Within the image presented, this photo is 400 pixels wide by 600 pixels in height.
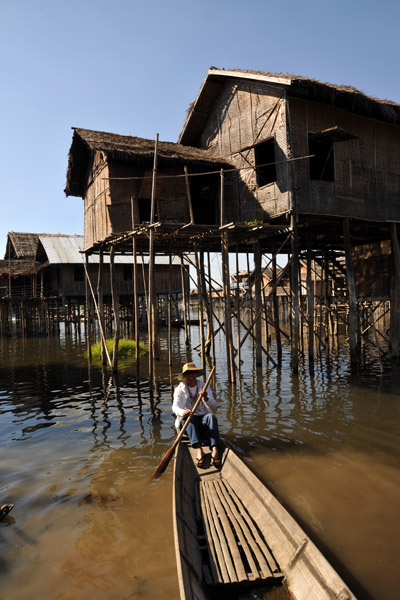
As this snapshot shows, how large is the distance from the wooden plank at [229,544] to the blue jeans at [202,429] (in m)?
1.14

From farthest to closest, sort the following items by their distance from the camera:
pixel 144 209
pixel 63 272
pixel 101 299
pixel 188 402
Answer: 1. pixel 63 272
2. pixel 101 299
3. pixel 144 209
4. pixel 188 402

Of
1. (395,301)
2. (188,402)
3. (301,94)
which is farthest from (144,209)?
(395,301)

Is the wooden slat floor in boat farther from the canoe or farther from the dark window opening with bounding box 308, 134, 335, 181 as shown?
the dark window opening with bounding box 308, 134, 335, 181

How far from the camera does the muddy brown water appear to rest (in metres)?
4.05

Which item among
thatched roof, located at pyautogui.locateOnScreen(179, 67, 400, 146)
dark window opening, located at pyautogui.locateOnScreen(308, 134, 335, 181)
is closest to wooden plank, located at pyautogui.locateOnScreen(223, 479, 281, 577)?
thatched roof, located at pyautogui.locateOnScreen(179, 67, 400, 146)

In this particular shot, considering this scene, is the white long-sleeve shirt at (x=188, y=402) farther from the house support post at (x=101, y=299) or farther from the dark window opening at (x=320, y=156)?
the dark window opening at (x=320, y=156)

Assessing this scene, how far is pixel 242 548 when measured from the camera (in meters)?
4.08

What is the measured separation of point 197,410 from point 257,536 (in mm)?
2795

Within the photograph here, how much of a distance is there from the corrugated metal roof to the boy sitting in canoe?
66.7ft

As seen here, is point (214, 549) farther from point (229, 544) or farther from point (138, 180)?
point (138, 180)

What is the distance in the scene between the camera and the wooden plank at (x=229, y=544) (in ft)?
11.8

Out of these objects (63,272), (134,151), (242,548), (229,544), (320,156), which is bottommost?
(242,548)

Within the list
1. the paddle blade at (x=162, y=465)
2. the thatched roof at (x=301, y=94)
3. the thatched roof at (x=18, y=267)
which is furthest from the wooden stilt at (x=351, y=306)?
the thatched roof at (x=18, y=267)

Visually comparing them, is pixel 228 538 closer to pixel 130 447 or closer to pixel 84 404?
pixel 130 447
